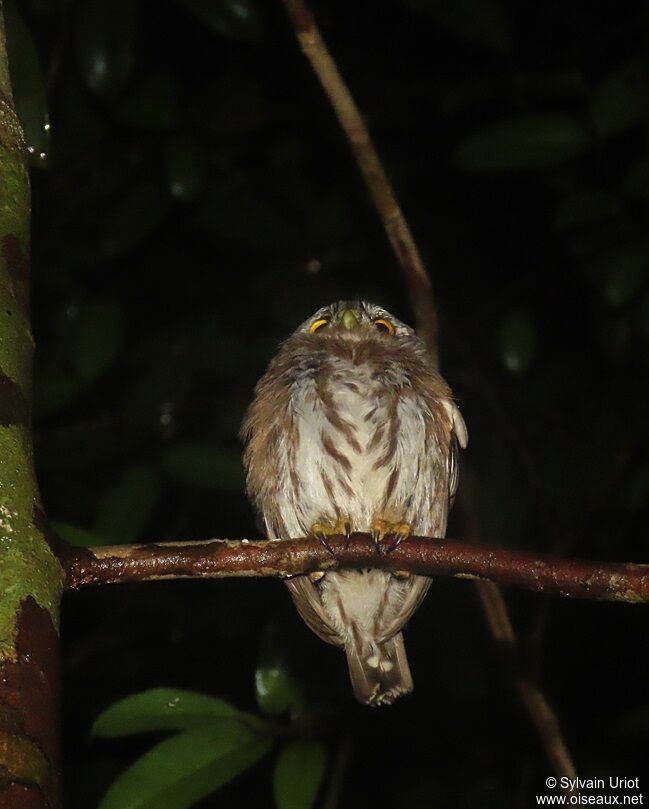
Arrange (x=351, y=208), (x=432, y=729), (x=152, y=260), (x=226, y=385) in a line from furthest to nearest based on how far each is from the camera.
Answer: (x=152, y=260), (x=351, y=208), (x=226, y=385), (x=432, y=729)

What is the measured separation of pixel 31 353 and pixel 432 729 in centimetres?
371

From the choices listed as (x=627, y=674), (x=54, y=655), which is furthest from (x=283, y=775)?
(x=627, y=674)

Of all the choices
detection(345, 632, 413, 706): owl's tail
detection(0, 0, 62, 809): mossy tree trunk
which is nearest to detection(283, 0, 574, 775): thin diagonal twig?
detection(345, 632, 413, 706): owl's tail

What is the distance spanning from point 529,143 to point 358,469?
1.60 m

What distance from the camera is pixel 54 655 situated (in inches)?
61.7

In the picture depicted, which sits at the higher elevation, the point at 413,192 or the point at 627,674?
the point at 413,192

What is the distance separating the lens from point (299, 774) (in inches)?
116

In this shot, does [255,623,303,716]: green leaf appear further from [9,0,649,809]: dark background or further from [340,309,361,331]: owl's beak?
→ [340,309,361,331]: owl's beak

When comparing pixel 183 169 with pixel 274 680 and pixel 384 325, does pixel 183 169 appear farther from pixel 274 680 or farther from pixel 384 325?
pixel 274 680

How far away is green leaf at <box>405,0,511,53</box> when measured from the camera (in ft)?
12.8

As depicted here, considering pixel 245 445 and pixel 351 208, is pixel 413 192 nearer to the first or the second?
pixel 351 208

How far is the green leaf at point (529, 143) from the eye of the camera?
402 centimetres

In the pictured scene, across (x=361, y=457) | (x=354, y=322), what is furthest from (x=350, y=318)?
(x=361, y=457)

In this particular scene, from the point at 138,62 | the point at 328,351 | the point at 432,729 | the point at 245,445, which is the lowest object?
the point at 432,729
